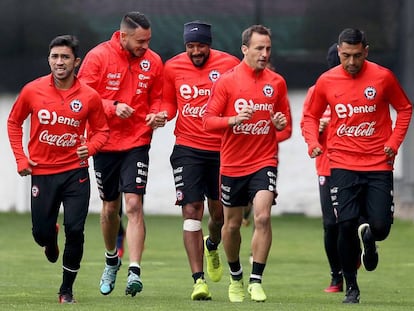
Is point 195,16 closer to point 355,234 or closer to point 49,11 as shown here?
point 49,11

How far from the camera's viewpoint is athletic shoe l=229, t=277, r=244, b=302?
12.5 meters

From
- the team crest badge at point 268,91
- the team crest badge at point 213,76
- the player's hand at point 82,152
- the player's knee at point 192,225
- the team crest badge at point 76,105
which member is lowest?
the player's knee at point 192,225

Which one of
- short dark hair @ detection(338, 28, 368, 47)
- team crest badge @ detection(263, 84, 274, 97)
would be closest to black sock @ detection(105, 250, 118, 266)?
team crest badge @ detection(263, 84, 274, 97)

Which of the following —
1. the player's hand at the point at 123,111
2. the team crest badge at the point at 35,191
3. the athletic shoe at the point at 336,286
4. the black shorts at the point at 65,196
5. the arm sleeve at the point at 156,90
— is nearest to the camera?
the black shorts at the point at 65,196

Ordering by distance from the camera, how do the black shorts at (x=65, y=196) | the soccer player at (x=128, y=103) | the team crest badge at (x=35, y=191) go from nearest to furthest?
the black shorts at (x=65, y=196), the team crest badge at (x=35, y=191), the soccer player at (x=128, y=103)

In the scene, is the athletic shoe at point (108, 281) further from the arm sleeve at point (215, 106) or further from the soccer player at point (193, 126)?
the arm sleeve at point (215, 106)

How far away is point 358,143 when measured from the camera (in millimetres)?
12336

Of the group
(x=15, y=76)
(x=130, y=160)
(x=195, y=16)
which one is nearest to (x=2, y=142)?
(x=15, y=76)

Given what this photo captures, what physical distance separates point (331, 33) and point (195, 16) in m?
2.83

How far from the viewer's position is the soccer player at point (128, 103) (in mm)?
12875

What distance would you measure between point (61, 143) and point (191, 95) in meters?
1.64

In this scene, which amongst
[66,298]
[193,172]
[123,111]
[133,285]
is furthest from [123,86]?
[66,298]

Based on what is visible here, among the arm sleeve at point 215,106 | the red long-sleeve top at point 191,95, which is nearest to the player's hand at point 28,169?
the arm sleeve at point 215,106

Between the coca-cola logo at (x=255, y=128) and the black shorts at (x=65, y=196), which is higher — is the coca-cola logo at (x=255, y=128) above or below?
above
